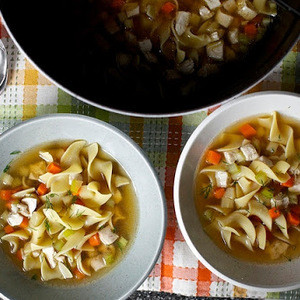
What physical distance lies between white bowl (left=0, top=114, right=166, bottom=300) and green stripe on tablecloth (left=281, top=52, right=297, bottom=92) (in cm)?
96

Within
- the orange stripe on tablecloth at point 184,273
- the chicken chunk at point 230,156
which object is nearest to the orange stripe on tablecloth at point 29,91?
the chicken chunk at point 230,156

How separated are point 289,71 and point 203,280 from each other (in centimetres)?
132

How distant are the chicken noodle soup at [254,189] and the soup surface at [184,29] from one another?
0.53 m

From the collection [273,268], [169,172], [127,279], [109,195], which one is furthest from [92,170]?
[273,268]

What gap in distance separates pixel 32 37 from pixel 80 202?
1.05 metres

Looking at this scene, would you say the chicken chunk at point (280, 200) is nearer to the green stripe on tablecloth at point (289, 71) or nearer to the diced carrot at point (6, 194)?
the green stripe on tablecloth at point (289, 71)

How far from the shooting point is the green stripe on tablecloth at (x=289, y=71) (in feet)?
9.29

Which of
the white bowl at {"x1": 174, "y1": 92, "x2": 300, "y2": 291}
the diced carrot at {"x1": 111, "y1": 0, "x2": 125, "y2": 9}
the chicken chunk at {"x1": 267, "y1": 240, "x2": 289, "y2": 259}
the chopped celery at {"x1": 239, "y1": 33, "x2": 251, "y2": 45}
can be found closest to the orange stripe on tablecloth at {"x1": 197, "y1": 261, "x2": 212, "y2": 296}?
the white bowl at {"x1": 174, "y1": 92, "x2": 300, "y2": 291}

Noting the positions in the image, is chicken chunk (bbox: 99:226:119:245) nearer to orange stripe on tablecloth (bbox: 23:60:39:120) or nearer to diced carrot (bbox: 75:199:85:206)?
diced carrot (bbox: 75:199:85:206)

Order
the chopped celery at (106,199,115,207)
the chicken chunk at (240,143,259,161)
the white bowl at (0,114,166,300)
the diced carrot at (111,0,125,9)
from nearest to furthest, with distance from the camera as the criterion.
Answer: the diced carrot at (111,0,125,9), the white bowl at (0,114,166,300), the chicken chunk at (240,143,259,161), the chopped celery at (106,199,115,207)

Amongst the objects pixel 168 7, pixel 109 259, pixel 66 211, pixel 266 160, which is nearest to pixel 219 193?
pixel 266 160

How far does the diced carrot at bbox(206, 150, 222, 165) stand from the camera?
9.22ft

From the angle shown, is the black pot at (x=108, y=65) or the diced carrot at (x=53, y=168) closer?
the black pot at (x=108, y=65)

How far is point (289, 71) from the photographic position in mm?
2840
